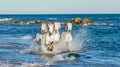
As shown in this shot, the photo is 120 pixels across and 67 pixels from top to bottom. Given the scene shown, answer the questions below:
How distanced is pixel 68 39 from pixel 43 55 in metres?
3.36

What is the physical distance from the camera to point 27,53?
32.6 metres

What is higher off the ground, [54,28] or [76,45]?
[54,28]

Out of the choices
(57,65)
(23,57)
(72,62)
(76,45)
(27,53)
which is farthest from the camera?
(76,45)

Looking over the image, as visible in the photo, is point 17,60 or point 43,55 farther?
point 43,55

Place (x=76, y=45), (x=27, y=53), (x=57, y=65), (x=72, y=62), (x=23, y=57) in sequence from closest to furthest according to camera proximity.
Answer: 1. (x=57, y=65)
2. (x=72, y=62)
3. (x=23, y=57)
4. (x=27, y=53)
5. (x=76, y=45)

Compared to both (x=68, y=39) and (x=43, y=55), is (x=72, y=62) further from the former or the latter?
(x=68, y=39)

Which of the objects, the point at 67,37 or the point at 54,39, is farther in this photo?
the point at 67,37

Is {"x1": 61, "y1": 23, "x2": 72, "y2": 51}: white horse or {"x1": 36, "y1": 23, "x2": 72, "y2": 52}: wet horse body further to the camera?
{"x1": 61, "y1": 23, "x2": 72, "y2": 51}: white horse

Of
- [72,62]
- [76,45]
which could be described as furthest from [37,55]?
[76,45]

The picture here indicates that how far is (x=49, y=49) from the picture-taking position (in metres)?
33.0

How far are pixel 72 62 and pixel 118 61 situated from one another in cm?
358

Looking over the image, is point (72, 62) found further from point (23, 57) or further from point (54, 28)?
point (54, 28)

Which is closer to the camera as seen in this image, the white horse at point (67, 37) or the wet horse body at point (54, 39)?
the wet horse body at point (54, 39)

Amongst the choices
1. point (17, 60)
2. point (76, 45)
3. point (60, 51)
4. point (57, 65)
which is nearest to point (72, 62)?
point (57, 65)
